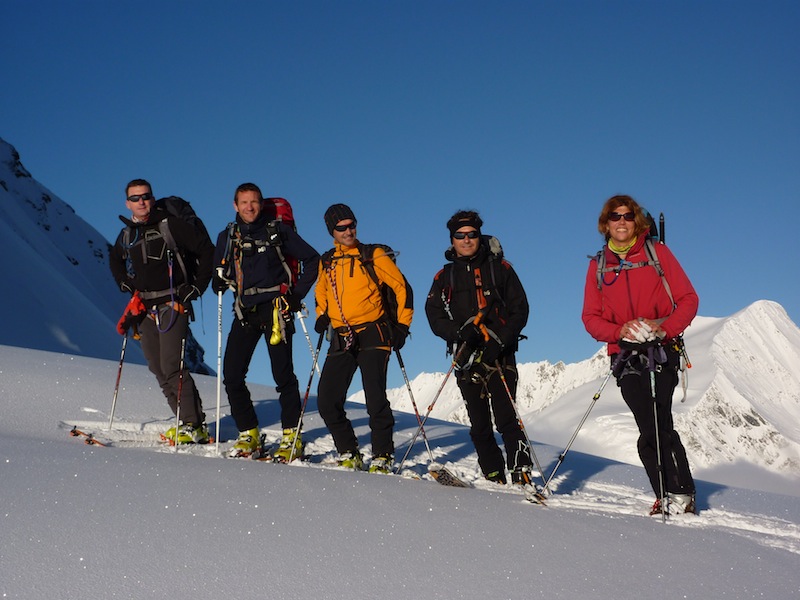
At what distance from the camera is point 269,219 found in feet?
26.5

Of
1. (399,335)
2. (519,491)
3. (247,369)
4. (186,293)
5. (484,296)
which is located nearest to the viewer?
(519,491)

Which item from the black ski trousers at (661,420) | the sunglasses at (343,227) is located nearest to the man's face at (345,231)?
the sunglasses at (343,227)

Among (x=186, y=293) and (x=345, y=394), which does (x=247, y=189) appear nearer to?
(x=186, y=293)

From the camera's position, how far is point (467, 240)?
743 cm

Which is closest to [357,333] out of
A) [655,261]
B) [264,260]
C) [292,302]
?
[292,302]

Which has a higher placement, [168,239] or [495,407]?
[168,239]

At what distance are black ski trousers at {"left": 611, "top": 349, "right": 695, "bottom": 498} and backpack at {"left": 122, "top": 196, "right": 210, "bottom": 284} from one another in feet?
15.1

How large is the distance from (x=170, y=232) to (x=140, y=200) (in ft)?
1.44

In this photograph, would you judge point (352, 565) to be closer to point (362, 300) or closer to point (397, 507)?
point (397, 507)

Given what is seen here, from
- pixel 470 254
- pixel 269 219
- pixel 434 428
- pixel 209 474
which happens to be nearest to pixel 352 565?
pixel 209 474

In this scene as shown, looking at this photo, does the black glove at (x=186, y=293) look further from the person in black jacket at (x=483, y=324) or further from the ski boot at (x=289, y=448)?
the person in black jacket at (x=483, y=324)

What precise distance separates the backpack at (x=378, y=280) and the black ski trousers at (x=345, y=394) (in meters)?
0.40

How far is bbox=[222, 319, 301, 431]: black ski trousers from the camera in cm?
806

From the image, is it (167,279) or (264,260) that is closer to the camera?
(264,260)
